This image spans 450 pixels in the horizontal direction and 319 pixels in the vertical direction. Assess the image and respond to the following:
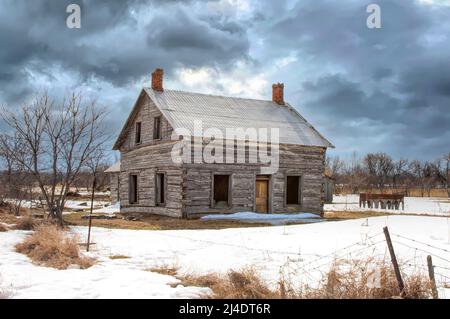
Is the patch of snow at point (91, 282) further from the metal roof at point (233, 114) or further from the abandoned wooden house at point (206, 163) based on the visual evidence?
the metal roof at point (233, 114)

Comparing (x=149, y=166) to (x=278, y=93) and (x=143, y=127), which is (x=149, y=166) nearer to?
(x=143, y=127)

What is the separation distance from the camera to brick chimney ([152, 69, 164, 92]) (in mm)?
22031

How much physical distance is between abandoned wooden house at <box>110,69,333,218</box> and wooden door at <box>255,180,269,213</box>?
5cm

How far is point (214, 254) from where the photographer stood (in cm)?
929

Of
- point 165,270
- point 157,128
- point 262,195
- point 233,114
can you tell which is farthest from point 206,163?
point 165,270

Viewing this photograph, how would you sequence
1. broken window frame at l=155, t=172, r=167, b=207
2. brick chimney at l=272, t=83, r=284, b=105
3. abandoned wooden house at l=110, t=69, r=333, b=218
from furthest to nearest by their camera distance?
1. brick chimney at l=272, t=83, r=284, b=105
2. broken window frame at l=155, t=172, r=167, b=207
3. abandoned wooden house at l=110, t=69, r=333, b=218

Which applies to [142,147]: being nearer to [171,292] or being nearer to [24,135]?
[24,135]

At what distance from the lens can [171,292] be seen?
5949mm

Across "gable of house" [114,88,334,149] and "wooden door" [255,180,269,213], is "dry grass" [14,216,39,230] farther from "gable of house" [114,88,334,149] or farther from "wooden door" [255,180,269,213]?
"wooden door" [255,180,269,213]

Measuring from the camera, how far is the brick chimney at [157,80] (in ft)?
72.3

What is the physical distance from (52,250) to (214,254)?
10.6ft

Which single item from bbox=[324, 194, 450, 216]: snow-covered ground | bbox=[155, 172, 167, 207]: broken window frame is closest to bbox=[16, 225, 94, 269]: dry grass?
bbox=[155, 172, 167, 207]: broken window frame
